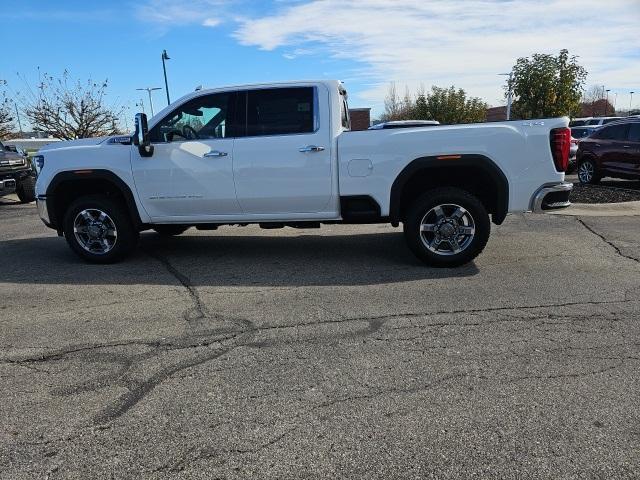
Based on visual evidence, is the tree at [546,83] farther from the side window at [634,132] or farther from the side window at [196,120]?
the side window at [196,120]

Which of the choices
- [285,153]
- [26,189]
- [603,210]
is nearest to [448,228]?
[285,153]

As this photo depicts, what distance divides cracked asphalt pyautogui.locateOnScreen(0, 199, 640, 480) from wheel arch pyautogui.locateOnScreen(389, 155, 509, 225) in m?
0.68

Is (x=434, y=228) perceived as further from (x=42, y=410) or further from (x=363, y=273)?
(x=42, y=410)

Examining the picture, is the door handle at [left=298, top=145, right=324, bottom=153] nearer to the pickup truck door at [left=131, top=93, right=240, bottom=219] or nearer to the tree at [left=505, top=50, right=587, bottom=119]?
the pickup truck door at [left=131, top=93, right=240, bottom=219]

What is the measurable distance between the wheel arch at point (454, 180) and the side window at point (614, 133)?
29.6 feet

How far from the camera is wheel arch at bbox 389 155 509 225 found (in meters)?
5.54

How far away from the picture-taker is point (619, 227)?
26.6 feet

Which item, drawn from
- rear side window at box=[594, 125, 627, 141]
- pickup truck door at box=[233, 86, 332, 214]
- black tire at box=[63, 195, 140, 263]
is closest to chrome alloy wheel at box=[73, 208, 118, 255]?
black tire at box=[63, 195, 140, 263]

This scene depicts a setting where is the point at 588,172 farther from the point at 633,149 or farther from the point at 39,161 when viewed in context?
the point at 39,161

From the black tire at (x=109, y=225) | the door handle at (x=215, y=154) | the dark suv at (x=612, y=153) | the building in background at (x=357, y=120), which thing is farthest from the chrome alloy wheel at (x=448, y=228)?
the dark suv at (x=612, y=153)

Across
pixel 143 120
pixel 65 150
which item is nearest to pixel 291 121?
pixel 143 120

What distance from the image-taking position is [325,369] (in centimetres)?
352

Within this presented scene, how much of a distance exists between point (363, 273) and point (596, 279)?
2364mm

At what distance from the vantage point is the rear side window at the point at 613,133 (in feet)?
42.7
